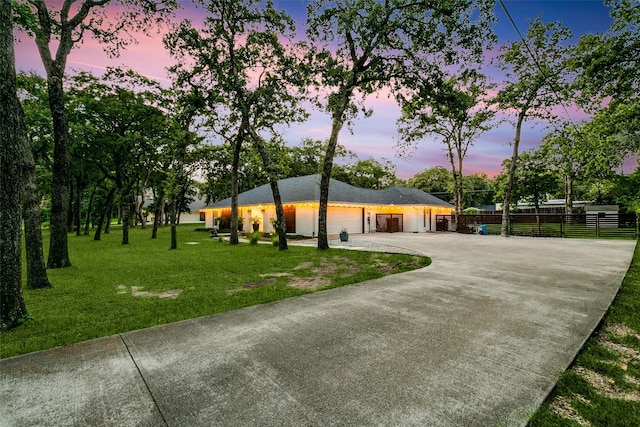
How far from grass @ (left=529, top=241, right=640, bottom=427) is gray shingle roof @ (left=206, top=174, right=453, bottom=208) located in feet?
56.7

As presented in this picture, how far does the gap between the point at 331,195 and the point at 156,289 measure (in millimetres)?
16613

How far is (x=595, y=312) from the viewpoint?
158 inches

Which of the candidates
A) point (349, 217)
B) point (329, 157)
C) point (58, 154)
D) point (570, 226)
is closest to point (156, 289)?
point (58, 154)

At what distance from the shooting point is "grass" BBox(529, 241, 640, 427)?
6.29 ft

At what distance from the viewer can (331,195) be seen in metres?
21.6

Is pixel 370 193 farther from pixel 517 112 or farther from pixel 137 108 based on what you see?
A: pixel 137 108

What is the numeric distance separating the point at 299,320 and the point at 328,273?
3.69 metres

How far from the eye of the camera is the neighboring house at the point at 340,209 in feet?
69.9

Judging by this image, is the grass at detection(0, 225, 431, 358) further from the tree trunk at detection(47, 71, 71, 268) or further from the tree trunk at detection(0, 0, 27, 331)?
the tree trunk at detection(47, 71, 71, 268)

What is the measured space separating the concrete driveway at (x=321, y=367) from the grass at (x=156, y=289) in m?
0.57

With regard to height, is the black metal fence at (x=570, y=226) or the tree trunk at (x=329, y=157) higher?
the tree trunk at (x=329, y=157)

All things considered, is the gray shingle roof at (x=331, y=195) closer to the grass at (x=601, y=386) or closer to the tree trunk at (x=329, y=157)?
the tree trunk at (x=329, y=157)

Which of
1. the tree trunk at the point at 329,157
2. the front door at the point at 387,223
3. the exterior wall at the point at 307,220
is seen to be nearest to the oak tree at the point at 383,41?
the tree trunk at the point at 329,157

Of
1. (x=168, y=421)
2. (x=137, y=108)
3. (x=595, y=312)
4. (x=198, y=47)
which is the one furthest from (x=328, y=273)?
(x=137, y=108)
